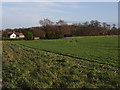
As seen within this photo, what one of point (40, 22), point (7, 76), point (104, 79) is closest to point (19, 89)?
point (7, 76)

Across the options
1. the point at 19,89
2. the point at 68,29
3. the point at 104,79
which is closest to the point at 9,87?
the point at 19,89

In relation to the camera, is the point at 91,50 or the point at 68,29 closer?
the point at 91,50

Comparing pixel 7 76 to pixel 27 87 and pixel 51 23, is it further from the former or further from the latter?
pixel 51 23

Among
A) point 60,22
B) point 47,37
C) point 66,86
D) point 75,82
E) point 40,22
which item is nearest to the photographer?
point 66,86

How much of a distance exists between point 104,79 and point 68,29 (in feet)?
311

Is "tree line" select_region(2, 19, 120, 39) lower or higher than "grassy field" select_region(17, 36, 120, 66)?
higher

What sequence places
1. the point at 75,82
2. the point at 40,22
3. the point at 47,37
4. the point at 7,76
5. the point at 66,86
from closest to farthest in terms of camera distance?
1. the point at 66,86
2. the point at 75,82
3. the point at 7,76
4. the point at 47,37
5. the point at 40,22

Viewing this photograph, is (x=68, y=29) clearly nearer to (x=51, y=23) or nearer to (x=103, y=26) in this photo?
(x=51, y=23)

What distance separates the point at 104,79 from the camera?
644cm

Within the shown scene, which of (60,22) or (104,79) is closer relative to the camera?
(104,79)

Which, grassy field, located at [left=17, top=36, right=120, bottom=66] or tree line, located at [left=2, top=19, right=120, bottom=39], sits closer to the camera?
grassy field, located at [left=17, top=36, right=120, bottom=66]

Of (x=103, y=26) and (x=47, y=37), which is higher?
(x=103, y=26)

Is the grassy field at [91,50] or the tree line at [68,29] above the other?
the tree line at [68,29]

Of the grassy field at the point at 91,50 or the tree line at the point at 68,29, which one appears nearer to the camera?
the grassy field at the point at 91,50
